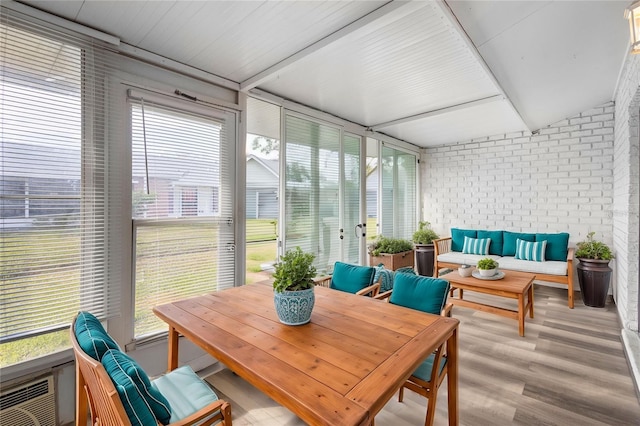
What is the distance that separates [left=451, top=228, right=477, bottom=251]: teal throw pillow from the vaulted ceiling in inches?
91.7

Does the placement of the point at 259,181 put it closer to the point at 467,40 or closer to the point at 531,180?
the point at 467,40

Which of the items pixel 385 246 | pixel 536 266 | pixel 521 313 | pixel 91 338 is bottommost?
pixel 521 313

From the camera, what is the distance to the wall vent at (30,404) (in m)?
1.71

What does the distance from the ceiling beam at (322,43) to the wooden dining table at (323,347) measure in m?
1.79

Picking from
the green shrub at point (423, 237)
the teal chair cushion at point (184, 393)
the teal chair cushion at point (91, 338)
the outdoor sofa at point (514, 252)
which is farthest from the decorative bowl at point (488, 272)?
the teal chair cushion at point (91, 338)

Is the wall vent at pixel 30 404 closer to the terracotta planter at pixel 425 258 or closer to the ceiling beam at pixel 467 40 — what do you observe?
the ceiling beam at pixel 467 40

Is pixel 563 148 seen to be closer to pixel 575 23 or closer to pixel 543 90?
pixel 543 90

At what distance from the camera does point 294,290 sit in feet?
5.28

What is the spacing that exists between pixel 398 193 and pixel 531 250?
87.7 inches

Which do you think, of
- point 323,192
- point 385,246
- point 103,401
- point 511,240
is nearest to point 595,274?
point 511,240

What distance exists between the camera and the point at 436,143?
6035 mm

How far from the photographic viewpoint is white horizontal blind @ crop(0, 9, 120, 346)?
5.77 ft

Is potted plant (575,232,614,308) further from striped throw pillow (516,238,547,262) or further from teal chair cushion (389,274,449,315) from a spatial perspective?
teal chair cushion (389,274,449,315)

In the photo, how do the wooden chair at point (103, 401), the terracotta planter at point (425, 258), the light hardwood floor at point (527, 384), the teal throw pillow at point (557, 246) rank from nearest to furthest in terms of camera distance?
1. the wooden chair at point (103, 401)
2. the light hardwood floor at point (527, 384)
3. the teal throw pillow at point (557, 246)
4. the terracotta planter at point (425, 258)
